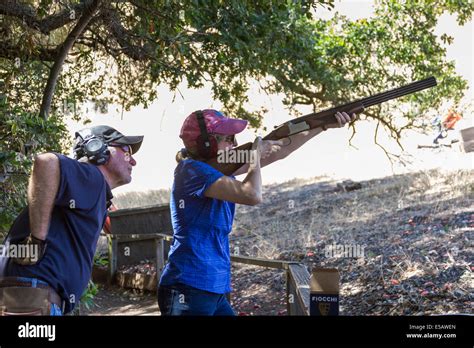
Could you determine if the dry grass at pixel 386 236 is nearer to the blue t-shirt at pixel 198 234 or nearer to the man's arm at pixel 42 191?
the blue t-shirt at pixel 198 234

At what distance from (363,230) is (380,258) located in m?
1.91

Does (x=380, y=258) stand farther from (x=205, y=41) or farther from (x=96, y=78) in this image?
(x=96, y=78)

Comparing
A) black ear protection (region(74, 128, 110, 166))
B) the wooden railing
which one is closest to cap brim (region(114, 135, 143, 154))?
black ear protection (region(74, 128, 110, 166))

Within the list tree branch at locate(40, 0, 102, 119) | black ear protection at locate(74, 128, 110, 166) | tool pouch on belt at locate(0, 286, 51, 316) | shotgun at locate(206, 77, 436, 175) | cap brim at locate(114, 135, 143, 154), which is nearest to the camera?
tool pouch on belt at locate(0, 286, 51, 316)

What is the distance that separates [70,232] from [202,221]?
77cm

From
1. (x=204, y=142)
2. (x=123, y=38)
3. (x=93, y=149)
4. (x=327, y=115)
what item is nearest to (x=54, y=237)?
(x=93, y=149)

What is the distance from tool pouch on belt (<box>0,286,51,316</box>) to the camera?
242cm

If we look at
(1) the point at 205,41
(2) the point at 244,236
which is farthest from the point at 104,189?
(2) the point at 244,236

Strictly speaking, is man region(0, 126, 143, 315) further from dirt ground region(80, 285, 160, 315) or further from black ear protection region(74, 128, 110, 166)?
dirt ground region(80, 285, 160, 315)

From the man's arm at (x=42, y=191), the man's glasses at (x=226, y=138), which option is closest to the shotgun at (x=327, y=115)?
the man's glasses at (x=226, y=138)

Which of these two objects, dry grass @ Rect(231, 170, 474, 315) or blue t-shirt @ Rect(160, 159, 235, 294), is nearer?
blue t-shirt @ Rect(160, 159, 235, 294)

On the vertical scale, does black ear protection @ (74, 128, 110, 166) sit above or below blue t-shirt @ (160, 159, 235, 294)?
above

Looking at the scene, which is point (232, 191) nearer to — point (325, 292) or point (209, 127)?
point (209, 127)
